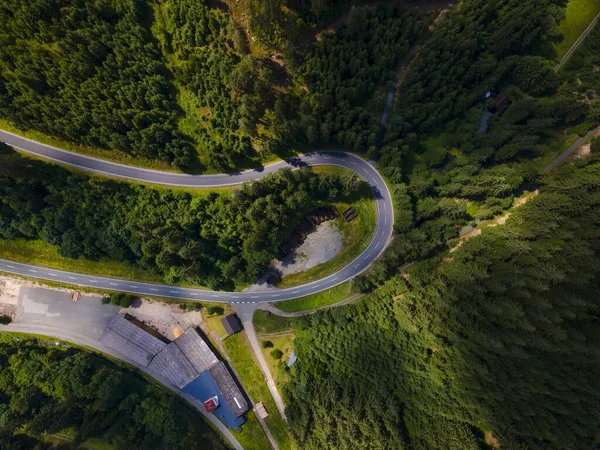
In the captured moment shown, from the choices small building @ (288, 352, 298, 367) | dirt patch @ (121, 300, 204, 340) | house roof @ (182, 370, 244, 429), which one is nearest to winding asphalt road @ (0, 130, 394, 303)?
dirt patch @ (121, 300, 204, 340)

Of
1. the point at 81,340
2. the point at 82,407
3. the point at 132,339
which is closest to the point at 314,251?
the point at 132,339

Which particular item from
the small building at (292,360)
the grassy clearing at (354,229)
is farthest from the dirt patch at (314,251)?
the small building at (292,360)

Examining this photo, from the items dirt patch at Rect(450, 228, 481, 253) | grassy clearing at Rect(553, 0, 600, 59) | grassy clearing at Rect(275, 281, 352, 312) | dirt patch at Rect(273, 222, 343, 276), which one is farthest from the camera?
grassy clearing at Rect(275, 281, 352, 312)

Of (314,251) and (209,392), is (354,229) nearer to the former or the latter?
(314,251)

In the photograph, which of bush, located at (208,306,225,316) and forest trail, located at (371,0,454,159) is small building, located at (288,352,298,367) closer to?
bush, located at (208,306,225,316)

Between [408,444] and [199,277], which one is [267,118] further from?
[408,444]

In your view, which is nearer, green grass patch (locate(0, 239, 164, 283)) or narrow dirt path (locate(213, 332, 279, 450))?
green grass patch (locate(0, 239, 164, 283))

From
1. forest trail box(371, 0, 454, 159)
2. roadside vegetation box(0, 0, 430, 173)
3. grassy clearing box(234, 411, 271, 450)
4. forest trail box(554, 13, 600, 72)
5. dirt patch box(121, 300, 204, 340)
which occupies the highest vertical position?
forest trail box(554, 13, 600, 72)
